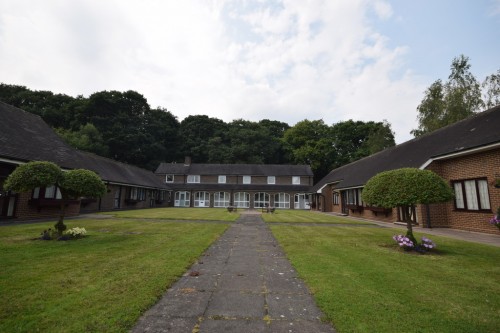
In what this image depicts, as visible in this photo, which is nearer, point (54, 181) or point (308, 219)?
point (54, 181)

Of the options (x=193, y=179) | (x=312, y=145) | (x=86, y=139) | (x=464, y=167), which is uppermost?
(x=312, y=145)

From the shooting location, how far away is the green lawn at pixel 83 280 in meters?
3.29

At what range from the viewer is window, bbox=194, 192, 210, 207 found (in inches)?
1622

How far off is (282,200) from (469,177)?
29.1 metres

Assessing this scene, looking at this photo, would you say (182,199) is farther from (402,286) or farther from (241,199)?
(402,286)

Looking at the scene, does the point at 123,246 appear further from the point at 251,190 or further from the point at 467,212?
the point at 251,190

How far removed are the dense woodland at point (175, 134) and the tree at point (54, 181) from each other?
38.6 m

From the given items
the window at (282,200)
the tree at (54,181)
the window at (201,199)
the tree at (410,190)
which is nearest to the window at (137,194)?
the window at (201,199)

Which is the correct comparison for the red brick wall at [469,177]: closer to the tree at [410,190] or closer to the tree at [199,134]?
the tree at [410,190]

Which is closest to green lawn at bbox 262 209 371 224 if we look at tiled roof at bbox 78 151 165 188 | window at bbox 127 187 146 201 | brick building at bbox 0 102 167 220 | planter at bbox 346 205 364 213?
planter at bbox 346 205 364 213

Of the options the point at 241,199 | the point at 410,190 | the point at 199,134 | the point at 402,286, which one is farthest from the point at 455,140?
the point at 199,134

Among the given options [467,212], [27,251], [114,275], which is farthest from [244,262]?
[467,212]

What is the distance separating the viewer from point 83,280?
15.7ft

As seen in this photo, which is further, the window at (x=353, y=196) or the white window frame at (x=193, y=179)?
the white window frame at (x=193, y=179)
